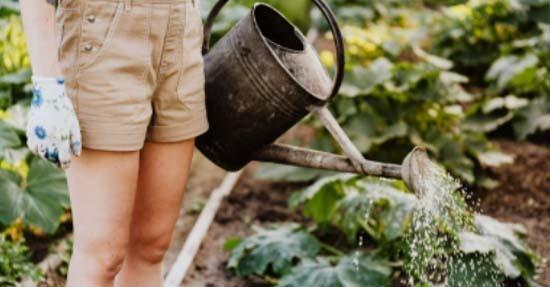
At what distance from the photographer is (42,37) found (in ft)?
6.47

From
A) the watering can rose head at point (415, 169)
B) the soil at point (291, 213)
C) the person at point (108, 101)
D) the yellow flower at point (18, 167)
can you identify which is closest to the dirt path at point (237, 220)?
the soil at point (291, 213)

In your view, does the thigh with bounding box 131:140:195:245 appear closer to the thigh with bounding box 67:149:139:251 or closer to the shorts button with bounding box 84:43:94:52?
the thigh with bounding box 67:149:139:251

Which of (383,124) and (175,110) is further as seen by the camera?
(383,124)

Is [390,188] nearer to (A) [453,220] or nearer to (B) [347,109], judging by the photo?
(A) [453,220]

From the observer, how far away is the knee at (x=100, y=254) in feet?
7.04

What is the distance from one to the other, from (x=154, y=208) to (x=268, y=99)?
0.47 m

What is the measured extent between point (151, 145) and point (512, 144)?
3154mm

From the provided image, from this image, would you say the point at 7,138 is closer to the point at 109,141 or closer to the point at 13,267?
the point at 13,267

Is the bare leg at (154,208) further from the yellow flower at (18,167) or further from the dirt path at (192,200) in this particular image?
the yellow flower at (18,167)

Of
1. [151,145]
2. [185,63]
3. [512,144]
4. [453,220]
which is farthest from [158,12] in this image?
[512,144]

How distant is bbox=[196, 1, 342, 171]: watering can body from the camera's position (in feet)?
8.21

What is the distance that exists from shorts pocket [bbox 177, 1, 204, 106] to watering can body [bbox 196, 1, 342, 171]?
0.26 meters

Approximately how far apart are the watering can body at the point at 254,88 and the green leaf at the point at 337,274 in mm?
526

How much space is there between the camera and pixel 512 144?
4938 millimetres
